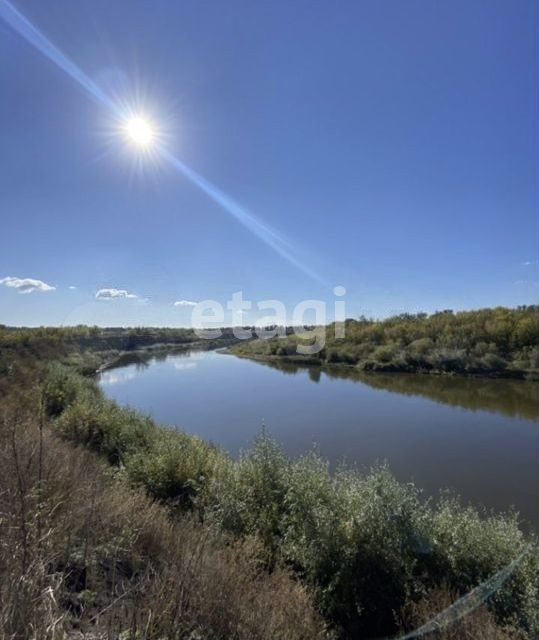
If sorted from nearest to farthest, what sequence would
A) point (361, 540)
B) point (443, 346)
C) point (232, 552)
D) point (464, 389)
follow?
point (232, 552)
point (361, 540)
point (464, 389)
point (443, 346)

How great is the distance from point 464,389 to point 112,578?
86.3 ft

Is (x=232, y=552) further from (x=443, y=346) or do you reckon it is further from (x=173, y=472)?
(x=443, y=346)

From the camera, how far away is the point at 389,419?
1777 centimetres

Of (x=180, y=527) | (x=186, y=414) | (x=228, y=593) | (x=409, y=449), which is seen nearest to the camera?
(x=228, y=593)

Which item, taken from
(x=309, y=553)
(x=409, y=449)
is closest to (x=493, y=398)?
(x=409, y=449)

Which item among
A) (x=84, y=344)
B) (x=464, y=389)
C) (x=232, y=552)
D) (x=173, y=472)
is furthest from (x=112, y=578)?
(x=84, y=344)

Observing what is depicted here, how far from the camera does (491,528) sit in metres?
5.12

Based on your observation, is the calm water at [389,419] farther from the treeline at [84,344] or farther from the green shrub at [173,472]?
the treeline at [84,344]

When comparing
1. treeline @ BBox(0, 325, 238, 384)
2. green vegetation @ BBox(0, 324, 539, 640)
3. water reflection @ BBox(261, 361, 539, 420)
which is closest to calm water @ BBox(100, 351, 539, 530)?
water reflection @ BBox(261, 361, 539, 420)

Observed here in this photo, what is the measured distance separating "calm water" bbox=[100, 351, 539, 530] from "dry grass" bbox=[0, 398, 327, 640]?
4867mm

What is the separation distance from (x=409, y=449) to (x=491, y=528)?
8582 mm

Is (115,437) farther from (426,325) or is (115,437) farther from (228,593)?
(426,325)

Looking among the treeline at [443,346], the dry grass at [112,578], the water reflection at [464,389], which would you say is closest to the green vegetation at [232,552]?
the dry grass at [112,578]

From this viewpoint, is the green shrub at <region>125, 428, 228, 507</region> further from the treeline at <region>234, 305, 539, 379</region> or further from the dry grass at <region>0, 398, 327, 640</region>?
the treeline at <region>234, 305, 539, 379</region>
